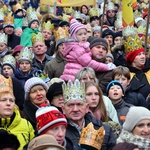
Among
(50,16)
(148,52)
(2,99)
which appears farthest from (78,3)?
(2,99)

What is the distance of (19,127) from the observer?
27.4 feet

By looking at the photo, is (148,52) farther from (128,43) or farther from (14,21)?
(14,21)

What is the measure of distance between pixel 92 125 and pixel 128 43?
18.5 ft

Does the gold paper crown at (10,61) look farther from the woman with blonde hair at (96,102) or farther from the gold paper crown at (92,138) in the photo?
the gold paper crown at (92,138)

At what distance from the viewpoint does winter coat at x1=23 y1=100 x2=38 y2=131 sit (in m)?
9.08

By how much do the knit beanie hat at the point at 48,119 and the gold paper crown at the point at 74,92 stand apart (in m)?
0.37

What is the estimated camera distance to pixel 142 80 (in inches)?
460

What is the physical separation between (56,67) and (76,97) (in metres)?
3.50

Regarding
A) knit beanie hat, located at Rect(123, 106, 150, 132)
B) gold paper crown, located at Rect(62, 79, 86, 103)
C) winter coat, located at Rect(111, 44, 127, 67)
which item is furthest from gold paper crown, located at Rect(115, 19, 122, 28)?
knit beanie hat, located at Rect(123, 106, 150, 132)

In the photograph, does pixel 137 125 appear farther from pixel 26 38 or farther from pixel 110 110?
pixel 26 38

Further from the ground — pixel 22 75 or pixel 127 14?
pixel 127 14

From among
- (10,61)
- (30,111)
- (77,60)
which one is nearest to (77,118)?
(30,111)

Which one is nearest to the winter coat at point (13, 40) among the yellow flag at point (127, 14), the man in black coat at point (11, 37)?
A: the man in black coat at point (11, 37)

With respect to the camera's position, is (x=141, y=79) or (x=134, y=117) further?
(x=141, y=79)
